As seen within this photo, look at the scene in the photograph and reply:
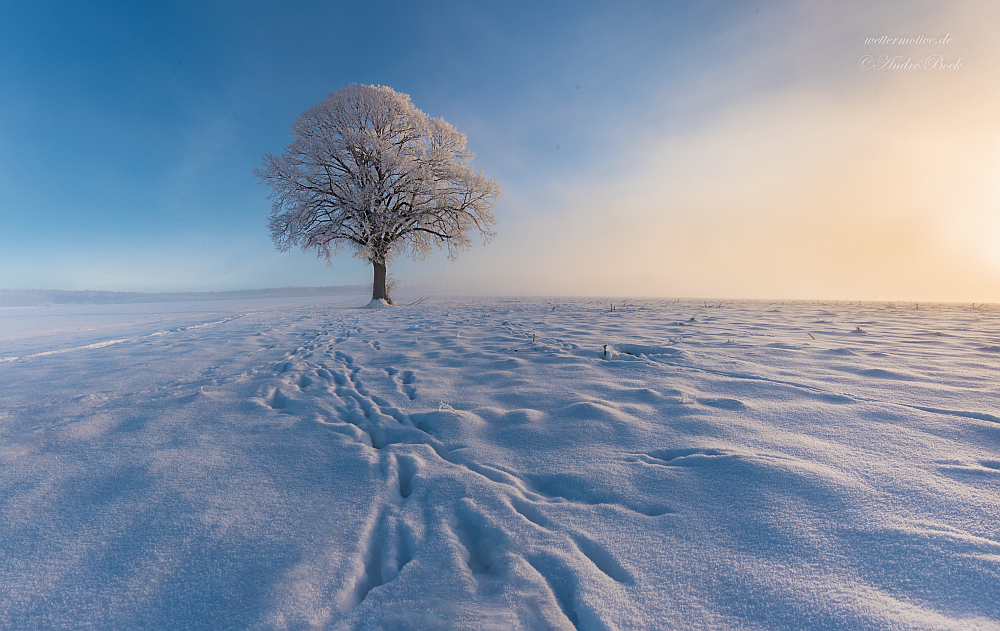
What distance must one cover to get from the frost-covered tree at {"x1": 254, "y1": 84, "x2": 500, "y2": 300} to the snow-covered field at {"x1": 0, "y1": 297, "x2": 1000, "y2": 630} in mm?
10775

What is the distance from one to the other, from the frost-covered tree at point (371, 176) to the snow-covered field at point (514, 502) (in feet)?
35.4

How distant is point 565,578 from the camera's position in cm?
113

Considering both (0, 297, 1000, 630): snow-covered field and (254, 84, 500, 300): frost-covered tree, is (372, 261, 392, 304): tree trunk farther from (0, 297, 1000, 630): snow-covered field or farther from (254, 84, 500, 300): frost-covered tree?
(0, 297, 1000, 630): snow-covered field

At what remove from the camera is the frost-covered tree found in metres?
12.5

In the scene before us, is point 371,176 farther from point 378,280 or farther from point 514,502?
point 514,502

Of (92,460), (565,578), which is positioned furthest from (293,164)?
(565,578)

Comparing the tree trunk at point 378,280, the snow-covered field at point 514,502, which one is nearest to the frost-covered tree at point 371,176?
the tree trunk at point 378,280

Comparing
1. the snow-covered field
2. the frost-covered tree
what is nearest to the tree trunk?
the frost-covered tree

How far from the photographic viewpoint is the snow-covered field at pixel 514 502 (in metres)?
1.03

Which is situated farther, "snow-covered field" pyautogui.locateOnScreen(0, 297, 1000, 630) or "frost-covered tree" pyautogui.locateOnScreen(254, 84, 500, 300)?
"frost-covered tree" pyautogui.locateOnScreen(254, 84, 500, 300)

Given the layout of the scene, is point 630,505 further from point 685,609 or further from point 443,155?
point 443,155

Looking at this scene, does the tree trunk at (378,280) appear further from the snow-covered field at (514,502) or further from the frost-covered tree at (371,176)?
the snow-covered field at (514,502)

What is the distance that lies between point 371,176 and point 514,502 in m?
13.8

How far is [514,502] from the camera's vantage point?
1.51m
